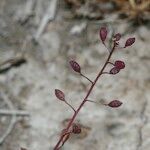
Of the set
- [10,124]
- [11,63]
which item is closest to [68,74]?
[11,63]

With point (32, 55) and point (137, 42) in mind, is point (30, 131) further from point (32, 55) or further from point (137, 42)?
point (137, 42)

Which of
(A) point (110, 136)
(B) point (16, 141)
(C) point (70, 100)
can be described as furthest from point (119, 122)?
(B) point (16, 141)

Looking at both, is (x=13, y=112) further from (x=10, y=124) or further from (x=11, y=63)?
(x=11, y=63)

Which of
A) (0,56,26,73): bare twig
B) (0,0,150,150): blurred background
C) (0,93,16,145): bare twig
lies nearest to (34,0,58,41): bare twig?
(0,0,150,150): blurred background

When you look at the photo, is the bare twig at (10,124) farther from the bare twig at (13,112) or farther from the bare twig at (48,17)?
the bare twig at (48,17)

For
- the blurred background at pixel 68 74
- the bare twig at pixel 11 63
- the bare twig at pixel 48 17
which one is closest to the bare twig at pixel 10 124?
the blurred background at pixel 68 74

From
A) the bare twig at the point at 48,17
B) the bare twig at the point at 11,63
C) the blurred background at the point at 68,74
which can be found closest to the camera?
the blurred background at the point at 68,74

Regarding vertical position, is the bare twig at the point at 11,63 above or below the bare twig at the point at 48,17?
below

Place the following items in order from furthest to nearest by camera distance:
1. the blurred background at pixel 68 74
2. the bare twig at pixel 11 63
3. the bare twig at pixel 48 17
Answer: the bare twig at pixel 48 17 < the bare twig at pixel 11 63 < the blurred background at pixel 68 74

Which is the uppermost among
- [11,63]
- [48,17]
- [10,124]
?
[48,17]
